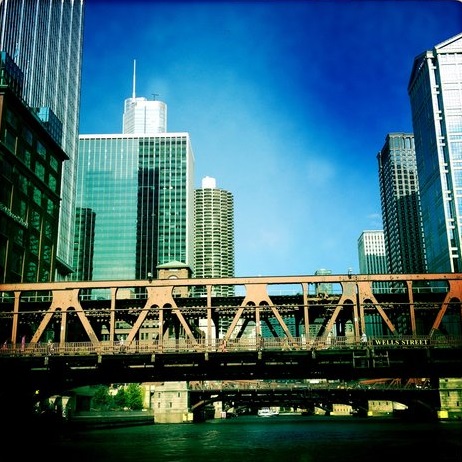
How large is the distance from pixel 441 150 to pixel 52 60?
12025cm

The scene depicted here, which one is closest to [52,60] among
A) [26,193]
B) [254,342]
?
[26,193]

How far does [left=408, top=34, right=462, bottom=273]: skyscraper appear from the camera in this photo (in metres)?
162

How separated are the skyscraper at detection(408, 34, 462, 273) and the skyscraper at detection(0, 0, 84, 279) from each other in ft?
348

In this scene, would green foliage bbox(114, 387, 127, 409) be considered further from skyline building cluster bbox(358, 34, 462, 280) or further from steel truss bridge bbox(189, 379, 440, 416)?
skyline building cluster bbox(358, 34, 462, 280)

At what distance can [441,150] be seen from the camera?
550ft

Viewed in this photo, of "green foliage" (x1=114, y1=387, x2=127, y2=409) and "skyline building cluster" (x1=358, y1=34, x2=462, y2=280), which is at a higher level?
"skyline building cluster" (x1=358, y1=34, x2=462, y2=280)

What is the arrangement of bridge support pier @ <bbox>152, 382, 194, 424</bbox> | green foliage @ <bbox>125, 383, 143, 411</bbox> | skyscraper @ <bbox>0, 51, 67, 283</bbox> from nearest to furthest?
skyscraper @ <bbox>0, 51, 67, 283</bbox>
bridge support pier @ <bbox>152, 382, 194, 424</bbox>
green foliage @ <bbox>125, 383, 143, 411</bbox>

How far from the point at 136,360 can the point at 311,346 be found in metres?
15.1

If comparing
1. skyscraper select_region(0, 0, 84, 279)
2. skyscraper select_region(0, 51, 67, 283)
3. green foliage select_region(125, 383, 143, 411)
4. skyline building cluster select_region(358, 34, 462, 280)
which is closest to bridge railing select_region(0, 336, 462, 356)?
skyscraper select_region(0, 51, 67, 283)

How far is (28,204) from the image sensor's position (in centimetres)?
8462

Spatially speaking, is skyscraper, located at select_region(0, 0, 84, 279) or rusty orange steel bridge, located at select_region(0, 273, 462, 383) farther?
skyscraper, located at select_region(0, 0, 84, 279)

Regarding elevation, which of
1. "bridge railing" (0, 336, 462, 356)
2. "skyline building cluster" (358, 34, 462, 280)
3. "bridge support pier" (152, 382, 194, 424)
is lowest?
"bridge support pier" (152, 382, 194, 424)

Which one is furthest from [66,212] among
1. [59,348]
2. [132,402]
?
[59,348]

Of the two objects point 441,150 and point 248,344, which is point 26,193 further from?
point 441,150
